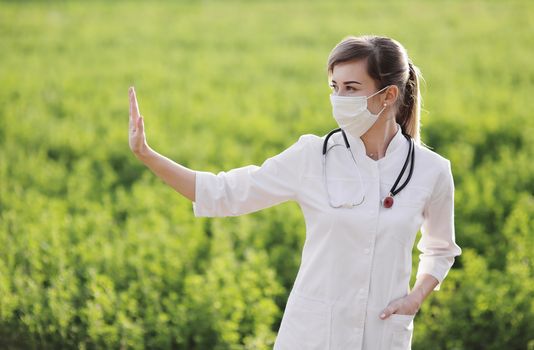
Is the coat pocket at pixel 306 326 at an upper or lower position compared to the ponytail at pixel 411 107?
lower

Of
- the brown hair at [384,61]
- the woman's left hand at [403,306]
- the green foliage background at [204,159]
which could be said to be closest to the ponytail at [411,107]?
the brown hair at [384,61]

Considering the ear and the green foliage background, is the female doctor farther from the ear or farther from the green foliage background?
the green foliage background

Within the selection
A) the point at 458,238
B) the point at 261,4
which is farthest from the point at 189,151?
the point at 261,4

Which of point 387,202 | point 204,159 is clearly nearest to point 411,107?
point 387,202

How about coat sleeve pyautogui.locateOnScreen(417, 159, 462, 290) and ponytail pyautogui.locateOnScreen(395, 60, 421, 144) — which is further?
ponytail pyautogui.locateOnScreen(395, 60, 421, 144)

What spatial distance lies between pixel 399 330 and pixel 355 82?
Result: 3.11 feet

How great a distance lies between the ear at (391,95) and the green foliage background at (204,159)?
197cm

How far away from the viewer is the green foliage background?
4656mm

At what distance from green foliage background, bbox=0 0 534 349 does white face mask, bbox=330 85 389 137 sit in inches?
75.3

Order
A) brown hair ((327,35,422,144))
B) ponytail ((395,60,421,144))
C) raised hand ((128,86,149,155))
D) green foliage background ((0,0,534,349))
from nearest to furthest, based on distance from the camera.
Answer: raised hand ((128,86,149,155)), brown hair ((327,35,422,144)), ponytail ((395,60,421,144)), green foliage background ((0,0,534,349))

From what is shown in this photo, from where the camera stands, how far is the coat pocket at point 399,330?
2.69 meters

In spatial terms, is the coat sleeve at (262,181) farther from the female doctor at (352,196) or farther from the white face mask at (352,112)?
the white face mask at (352,112)

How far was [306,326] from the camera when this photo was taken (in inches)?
105

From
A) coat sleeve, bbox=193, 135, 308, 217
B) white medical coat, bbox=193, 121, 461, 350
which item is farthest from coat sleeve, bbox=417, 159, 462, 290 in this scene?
coat sleeve, bbox=193, 135, 308, 217
